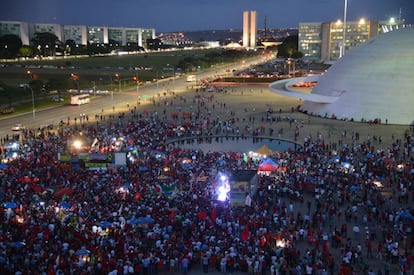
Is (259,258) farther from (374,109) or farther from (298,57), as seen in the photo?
(298,57)

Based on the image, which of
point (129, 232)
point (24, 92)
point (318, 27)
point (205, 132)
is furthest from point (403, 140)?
point (318, 27)

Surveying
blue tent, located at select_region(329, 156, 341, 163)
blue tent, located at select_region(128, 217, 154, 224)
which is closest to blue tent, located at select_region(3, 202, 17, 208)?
blue tent, located at select_region(128, 217, 154, 224)

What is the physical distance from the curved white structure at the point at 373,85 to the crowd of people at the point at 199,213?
568 inches

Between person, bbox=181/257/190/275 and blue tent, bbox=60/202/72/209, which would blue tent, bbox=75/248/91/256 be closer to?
person, bbox=181/257/190/275

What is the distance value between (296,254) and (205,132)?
25.5m

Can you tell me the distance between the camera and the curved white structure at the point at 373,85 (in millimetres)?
47000

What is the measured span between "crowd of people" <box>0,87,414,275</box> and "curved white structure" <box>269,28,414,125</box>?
14416mm

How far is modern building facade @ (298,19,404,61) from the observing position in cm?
15741

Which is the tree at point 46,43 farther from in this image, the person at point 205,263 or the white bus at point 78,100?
the person at point 205,263

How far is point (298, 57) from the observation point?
160m

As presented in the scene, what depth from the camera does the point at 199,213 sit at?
1972cm

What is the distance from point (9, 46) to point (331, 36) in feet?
323

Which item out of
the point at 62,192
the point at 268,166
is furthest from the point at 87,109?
the point at 62,192

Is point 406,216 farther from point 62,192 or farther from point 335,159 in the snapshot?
point 62,192
